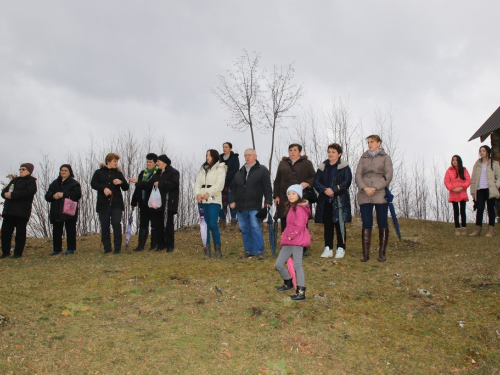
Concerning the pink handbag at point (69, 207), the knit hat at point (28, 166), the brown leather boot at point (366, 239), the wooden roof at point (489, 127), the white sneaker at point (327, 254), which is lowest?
the white sneaker at point (327, 254)

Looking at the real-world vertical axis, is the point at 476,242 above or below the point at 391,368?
above

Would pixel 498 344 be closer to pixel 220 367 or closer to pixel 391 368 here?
pixel 391 368

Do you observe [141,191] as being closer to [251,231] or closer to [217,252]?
[217,252]

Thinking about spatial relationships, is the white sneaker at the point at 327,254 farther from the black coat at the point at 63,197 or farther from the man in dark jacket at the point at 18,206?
the man in dark jacket at the point at 18,206

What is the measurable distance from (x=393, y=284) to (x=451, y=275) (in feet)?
3.72

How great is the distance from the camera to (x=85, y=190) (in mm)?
25406

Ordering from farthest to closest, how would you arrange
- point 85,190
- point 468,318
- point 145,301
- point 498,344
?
1. point 85,190
2. point 145,301
3. point 468,318
4. point 498,344

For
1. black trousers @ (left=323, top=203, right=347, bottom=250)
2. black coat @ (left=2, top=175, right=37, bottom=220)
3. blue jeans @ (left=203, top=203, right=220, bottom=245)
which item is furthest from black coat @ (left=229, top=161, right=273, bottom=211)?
black coat @ (left=2, top=175, right=37, bottom=220)

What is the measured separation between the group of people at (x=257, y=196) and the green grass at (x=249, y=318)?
0.71 meters

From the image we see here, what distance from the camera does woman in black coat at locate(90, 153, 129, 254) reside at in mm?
9977

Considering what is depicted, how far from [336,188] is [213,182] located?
245 centimetres

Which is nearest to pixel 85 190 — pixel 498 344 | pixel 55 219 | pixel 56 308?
pixel 55 219

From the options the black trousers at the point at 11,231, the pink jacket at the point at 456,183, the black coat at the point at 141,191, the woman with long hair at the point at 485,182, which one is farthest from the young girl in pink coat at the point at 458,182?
the black trousers at the point at 11,231

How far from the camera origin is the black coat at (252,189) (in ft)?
28.9
